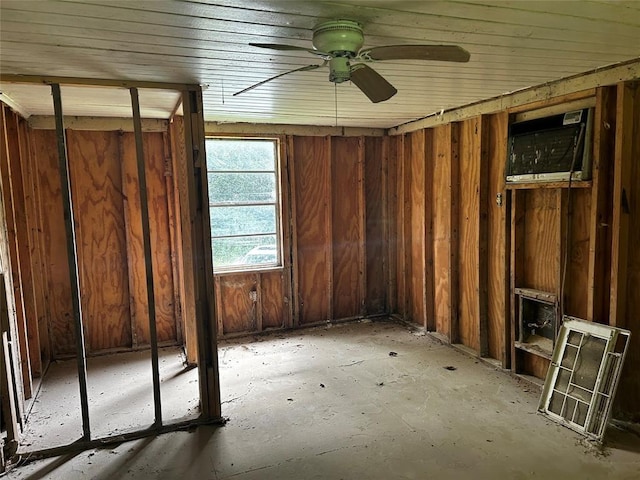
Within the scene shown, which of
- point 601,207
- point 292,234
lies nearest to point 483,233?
point 601,207

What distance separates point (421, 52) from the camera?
5.73 feet

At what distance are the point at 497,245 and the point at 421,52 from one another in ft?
8.23

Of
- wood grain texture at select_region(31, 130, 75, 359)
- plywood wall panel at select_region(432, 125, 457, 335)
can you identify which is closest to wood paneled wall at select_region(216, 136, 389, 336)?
plywood wall panel at select_region(432, 125, 457, 335)

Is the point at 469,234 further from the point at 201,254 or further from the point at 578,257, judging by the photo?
the point at 201,254

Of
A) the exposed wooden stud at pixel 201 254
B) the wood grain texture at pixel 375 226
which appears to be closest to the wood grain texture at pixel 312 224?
the wood grain texture at pixel 375 226

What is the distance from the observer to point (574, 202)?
315 centimetres

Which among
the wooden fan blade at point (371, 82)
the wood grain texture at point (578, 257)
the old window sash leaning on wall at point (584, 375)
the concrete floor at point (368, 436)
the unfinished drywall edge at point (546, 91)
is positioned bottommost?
the concrete floor at point (368, 436)

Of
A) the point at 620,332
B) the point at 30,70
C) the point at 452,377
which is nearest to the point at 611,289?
the point at 620,332

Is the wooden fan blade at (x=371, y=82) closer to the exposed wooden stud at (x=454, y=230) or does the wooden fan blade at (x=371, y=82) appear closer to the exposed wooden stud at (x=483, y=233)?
the exposed wooden stud at (x=483, y=233)

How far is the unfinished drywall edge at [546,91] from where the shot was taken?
266 cm

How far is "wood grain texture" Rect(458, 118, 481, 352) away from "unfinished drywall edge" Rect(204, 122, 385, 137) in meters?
1.28

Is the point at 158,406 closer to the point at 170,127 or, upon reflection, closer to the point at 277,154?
the point at 170,127

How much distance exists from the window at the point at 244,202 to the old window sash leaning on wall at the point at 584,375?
2.97m

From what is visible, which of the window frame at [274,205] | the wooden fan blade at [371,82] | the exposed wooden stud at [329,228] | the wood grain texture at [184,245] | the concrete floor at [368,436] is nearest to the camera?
the wooden fan blade at [371,82]
